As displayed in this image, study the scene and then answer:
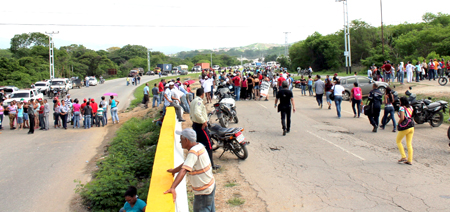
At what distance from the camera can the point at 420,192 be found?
6.29 metres

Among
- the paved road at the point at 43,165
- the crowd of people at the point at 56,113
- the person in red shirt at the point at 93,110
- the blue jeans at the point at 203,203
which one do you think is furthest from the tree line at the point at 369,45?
the blue jeans at the point at 203,203

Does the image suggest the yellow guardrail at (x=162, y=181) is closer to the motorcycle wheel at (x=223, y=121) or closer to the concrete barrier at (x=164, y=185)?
the concrete barrier at (x=164, y=185)

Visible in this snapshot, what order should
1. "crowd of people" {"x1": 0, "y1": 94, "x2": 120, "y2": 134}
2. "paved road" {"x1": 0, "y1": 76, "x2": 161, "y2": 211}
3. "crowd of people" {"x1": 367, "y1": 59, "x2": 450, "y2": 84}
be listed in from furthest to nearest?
"crowd of people" {"x1": 367, "y1": 59, "x2": 450, "y2": 84}, "crowd of people" {"x1": 0, "y1": 94, "x2": 120, "y2": 134}, "paved road" {"x1": 0, "y1": 76, "x2": 161, "y2": 211}

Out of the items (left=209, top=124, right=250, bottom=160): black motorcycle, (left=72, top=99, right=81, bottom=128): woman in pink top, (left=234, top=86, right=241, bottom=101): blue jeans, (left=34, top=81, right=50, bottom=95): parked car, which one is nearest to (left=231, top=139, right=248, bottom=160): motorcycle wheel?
(left=209, top=124, right=250, bottom=160): black motorcycle

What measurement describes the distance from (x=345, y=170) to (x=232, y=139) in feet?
8.87

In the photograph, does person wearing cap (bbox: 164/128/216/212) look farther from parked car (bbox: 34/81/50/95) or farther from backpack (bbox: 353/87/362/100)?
parked car (bbox: 34/81/50/95)

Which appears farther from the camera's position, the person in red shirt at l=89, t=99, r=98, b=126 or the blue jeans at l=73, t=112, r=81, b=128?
the person in red shirt at l=89, t=99, r=98, b=126

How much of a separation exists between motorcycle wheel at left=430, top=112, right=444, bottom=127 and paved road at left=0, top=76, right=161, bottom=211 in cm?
1161

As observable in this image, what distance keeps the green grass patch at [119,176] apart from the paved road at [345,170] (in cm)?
251

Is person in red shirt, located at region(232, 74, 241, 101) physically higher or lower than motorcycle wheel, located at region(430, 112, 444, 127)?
higher

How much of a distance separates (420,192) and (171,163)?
4.51m

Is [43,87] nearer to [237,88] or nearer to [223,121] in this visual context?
[237,88]

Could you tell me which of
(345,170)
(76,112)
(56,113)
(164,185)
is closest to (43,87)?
(56,113)

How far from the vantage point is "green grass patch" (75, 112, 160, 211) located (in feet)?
23.4
